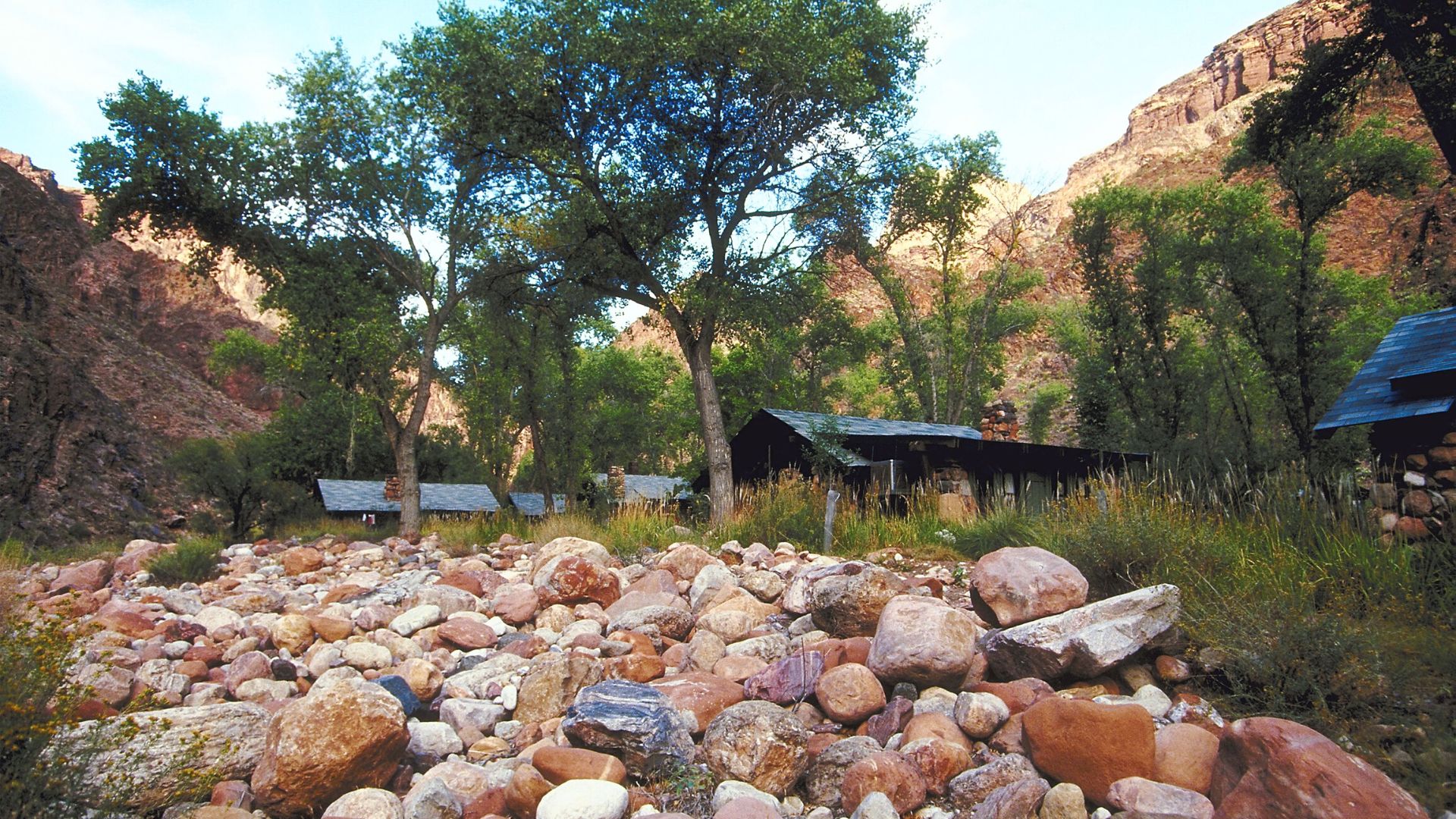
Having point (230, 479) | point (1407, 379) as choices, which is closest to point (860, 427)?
point (1407, 379)

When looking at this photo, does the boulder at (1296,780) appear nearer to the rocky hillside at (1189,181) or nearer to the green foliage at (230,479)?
the rocky hillside at (1189,181)

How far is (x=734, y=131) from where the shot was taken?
618 inches

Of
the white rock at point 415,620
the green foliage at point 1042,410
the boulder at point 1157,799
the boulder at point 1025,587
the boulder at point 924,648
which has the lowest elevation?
the boulder at point 1157,799

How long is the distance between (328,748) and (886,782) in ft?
9.97

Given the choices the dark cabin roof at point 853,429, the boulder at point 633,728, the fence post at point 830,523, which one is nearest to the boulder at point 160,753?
the boulder at point 633,728

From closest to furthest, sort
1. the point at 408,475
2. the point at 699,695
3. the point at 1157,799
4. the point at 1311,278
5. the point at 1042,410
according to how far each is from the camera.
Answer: the point at 1157,799
the point at 699,695
the point at 408,475
the point at 1311,278
the point at 1042,410

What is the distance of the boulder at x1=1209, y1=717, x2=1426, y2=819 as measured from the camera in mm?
3213

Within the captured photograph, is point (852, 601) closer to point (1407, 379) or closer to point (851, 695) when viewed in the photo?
point (851, 695)

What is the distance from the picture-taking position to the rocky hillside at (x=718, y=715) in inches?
154

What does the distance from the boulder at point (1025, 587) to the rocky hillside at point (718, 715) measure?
0.02 m

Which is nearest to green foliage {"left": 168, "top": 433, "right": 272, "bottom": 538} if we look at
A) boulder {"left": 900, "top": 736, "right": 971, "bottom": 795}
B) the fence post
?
the fence post

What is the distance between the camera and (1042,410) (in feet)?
145

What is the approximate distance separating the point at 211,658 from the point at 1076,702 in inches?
256

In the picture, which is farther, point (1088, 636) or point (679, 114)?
point (679, 114)
